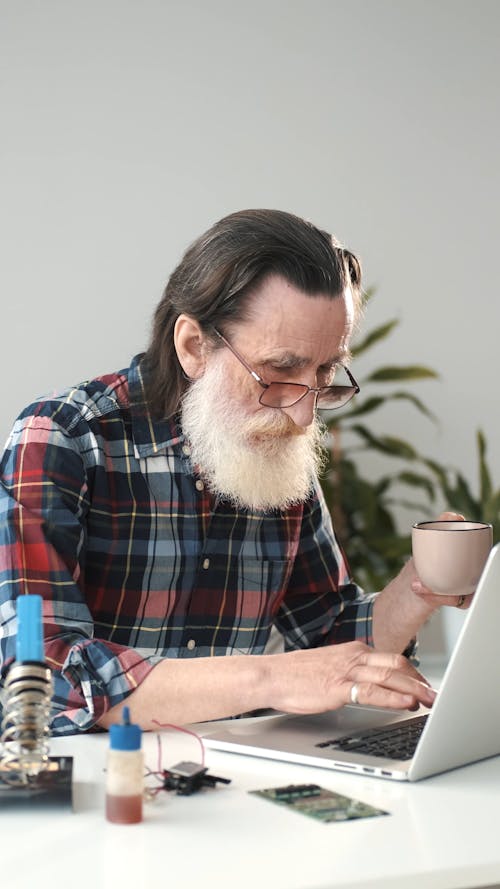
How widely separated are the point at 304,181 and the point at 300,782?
231 centimetres

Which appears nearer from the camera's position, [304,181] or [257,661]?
[257,661]

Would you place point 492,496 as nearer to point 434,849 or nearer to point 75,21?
point 75,21

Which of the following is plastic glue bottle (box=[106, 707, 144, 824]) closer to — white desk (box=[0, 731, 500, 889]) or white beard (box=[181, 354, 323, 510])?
white desk (box=[0, 731, 500, 889])

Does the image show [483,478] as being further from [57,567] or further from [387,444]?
[57,567]

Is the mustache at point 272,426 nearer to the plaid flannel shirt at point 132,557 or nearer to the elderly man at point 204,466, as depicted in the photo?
the elderly man at point 204,466

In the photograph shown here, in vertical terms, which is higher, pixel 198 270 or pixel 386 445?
pixel 198 270

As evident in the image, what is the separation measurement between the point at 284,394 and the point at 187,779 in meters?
0.71

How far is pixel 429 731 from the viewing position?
1.09 metres

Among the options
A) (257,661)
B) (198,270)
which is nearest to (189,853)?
(257,661)

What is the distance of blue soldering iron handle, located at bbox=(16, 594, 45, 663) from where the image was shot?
1.01 meters

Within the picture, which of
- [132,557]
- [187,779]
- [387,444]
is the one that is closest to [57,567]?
[132,557]

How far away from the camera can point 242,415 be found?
5.59ft

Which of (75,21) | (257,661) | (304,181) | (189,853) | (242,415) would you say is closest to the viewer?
(189,853)

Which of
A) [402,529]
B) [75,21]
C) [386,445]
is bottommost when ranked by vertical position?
[402,529]
